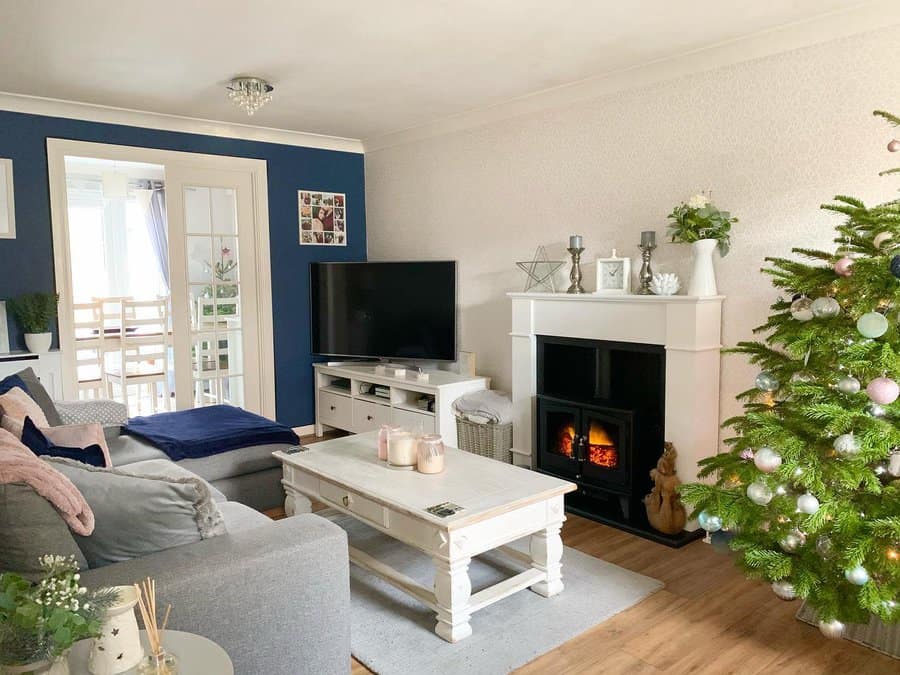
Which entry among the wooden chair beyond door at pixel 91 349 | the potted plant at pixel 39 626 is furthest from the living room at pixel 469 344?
the wooden chair beyond door at pixel 91 349

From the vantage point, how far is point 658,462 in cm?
348

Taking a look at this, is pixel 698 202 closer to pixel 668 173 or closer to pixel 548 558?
pixel 668 173

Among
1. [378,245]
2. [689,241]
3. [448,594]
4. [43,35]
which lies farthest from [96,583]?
[378,245]

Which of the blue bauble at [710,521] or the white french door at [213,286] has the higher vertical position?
the white french door at [213,286]

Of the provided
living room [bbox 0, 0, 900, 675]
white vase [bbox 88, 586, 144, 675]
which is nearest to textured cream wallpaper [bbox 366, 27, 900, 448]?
living room [bbox 0, 0, 900, 675]

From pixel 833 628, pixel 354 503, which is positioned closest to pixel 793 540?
pixel 833 628

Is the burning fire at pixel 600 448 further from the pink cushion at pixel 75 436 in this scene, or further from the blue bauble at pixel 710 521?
the pink cushion at pixel 75 436

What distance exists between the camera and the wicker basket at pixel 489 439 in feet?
14.1

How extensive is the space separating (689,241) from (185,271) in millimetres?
3480

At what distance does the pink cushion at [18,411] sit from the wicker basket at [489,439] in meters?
2.38

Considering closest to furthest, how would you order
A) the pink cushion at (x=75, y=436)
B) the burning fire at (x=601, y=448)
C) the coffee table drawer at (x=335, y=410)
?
the pink cushion at (x=75, y=436)
the burning fire at (x=601, y=448)
the coffee table drawer at (x=335, y=410)

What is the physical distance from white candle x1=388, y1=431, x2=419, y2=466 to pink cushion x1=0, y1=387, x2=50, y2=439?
1408 millimetres

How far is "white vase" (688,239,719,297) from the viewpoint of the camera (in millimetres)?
3312

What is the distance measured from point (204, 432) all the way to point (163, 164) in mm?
2129
